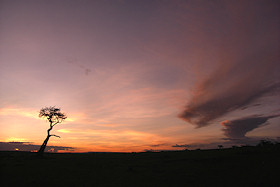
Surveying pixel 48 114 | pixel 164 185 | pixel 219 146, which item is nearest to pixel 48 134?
pixel 48 114

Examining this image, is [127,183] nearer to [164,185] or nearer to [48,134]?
[164,185]

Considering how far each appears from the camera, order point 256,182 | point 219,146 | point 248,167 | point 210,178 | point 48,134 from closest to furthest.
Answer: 1. point 256,182
2. point 210,178
3. point 248,167
4. point 48,134
5. point 219,146

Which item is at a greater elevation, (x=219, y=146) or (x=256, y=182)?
(x=219, y=146)

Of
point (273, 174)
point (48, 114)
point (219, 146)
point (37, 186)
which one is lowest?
point (37, 186)

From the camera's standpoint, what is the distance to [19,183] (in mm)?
16344

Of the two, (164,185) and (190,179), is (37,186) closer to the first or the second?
(164,185)

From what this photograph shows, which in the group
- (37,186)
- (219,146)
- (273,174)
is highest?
(219,146)

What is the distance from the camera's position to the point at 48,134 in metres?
44.8

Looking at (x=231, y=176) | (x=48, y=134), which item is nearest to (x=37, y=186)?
(x=231, y=176)

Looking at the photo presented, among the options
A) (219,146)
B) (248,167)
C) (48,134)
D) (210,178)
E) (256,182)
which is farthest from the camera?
(219,146)

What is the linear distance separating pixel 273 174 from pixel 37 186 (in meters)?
24.2

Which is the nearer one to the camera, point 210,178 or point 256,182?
point 256,182

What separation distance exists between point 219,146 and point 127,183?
4166 cm

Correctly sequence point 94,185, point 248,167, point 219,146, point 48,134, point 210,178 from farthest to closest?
point 219,146, point 48,134, point 248,167, point 210,178, point 94,185
